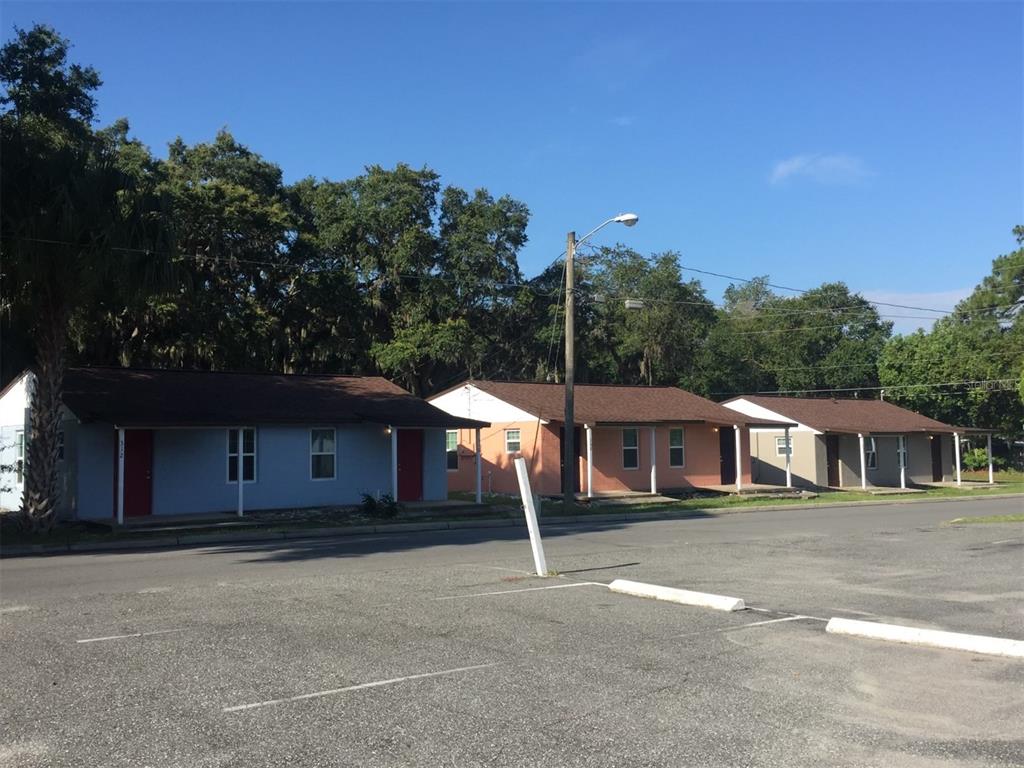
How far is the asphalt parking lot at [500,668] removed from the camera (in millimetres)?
5379

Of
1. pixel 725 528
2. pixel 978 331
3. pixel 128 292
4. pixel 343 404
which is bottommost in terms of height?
pixel 725 528

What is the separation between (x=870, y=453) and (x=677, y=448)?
13.1 m

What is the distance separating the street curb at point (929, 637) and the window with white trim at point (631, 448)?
25.9 metres

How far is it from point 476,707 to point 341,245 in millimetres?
39459

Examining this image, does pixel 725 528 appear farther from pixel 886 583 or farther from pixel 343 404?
pixel 343 404

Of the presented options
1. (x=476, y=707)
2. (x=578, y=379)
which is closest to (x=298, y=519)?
(x=476, y=707)

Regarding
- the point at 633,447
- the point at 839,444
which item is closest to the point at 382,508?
the point at 633,447

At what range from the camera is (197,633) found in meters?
8.62

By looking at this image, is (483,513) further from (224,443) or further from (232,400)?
(232,400)

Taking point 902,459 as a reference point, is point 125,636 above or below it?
below

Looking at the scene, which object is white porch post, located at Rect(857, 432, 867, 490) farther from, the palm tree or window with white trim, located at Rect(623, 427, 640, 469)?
the palm tree

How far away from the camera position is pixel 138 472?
23.9 metres

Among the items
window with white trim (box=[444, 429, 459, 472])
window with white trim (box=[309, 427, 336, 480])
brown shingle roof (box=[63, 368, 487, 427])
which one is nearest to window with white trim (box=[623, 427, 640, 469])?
window with white trim (box=[444, 429, 459, 472])

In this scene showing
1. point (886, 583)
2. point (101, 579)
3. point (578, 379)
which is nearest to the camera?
point (886, 583)
